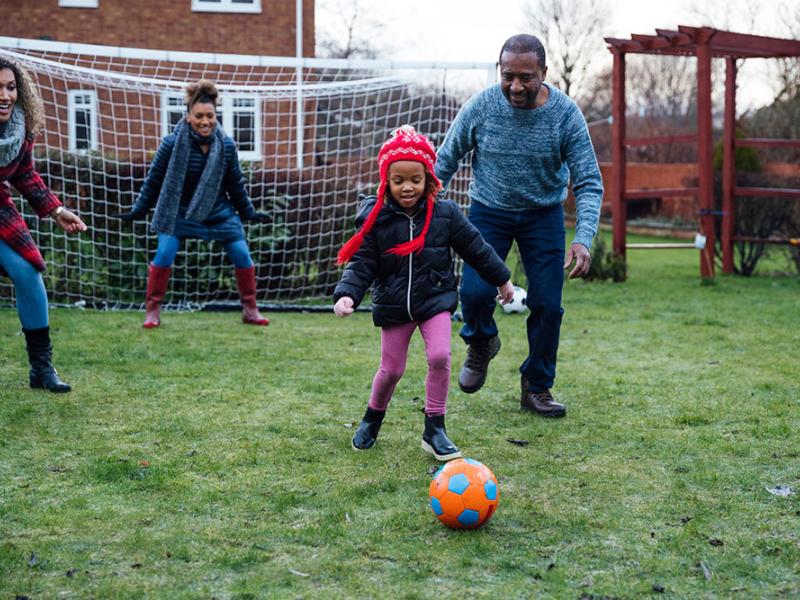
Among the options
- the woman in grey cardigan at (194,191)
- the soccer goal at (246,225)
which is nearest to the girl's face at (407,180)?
the woman in grey cardigan at (194,191)

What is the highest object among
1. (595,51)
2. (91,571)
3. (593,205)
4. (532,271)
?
(595,51)

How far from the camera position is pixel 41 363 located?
569 cm

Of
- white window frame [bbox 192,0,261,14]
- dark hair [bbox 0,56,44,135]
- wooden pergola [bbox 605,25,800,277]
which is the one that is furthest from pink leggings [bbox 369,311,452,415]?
white window frame [bbox 192,0,261,14]

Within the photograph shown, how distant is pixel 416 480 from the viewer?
4.04 meters

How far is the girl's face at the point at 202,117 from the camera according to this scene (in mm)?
7785

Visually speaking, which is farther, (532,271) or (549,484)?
(532,271)

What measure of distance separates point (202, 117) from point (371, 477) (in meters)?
4.50

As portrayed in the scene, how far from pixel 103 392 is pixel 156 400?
1.29ft

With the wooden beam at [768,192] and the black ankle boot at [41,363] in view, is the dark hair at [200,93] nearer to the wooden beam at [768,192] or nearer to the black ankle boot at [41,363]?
the black ankle boot at [41,363]

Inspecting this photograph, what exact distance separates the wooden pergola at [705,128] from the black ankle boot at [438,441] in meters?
8.34

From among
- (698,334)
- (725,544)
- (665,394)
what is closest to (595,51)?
(698,334)

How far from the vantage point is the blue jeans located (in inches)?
202

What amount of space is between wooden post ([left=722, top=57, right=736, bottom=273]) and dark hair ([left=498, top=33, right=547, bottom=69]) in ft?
28.5

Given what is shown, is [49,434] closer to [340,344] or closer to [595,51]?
[340,344]
